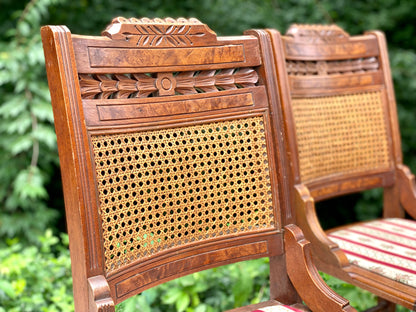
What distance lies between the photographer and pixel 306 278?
1.29 metres

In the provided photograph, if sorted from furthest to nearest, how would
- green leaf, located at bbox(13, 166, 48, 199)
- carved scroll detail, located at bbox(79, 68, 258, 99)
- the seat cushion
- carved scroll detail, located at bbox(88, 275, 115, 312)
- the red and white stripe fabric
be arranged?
green leaf, located at bbox(13, 166, 48, 199) < the seat cushion < the red and white stripe fabric < carved scroll detail, located at bbox(79, 68, 258, 99) < carved scroll detail, located at bbox(88, 275, 115, 312)

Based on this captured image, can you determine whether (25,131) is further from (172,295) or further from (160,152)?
(160,152)

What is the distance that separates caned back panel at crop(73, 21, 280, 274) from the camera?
1.07 meters

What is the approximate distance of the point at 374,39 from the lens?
1914 millimetres

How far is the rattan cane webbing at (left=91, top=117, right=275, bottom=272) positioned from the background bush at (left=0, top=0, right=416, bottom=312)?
45cm

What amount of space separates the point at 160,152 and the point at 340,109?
2.94 feet

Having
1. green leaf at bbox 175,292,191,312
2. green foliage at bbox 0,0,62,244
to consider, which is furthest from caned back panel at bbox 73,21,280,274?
green foliage at bbox 0,0,62,244

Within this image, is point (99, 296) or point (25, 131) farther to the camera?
point (25, 131)

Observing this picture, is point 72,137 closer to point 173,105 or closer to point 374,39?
A: point 173,105

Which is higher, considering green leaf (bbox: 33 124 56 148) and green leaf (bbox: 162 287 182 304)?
green leaf (bbox: 33 124 56 148)

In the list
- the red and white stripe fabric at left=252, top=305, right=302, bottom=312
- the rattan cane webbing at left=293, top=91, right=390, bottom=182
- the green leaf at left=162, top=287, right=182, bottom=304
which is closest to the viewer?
the red and white stripe fabric at left=252, top=305, right=302, bottom=312

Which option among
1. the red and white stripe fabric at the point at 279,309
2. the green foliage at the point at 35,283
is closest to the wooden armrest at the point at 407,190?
the red and white stripe fabric at the point at 279,309

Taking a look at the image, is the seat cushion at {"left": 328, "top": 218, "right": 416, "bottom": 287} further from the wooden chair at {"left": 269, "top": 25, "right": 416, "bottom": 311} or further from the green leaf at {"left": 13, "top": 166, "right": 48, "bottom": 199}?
the green leaf at {"left": 13, "top": 166, "right": 48, "bottom": 199}

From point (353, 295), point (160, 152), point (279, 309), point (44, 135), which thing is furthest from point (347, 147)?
point (44, 135)
